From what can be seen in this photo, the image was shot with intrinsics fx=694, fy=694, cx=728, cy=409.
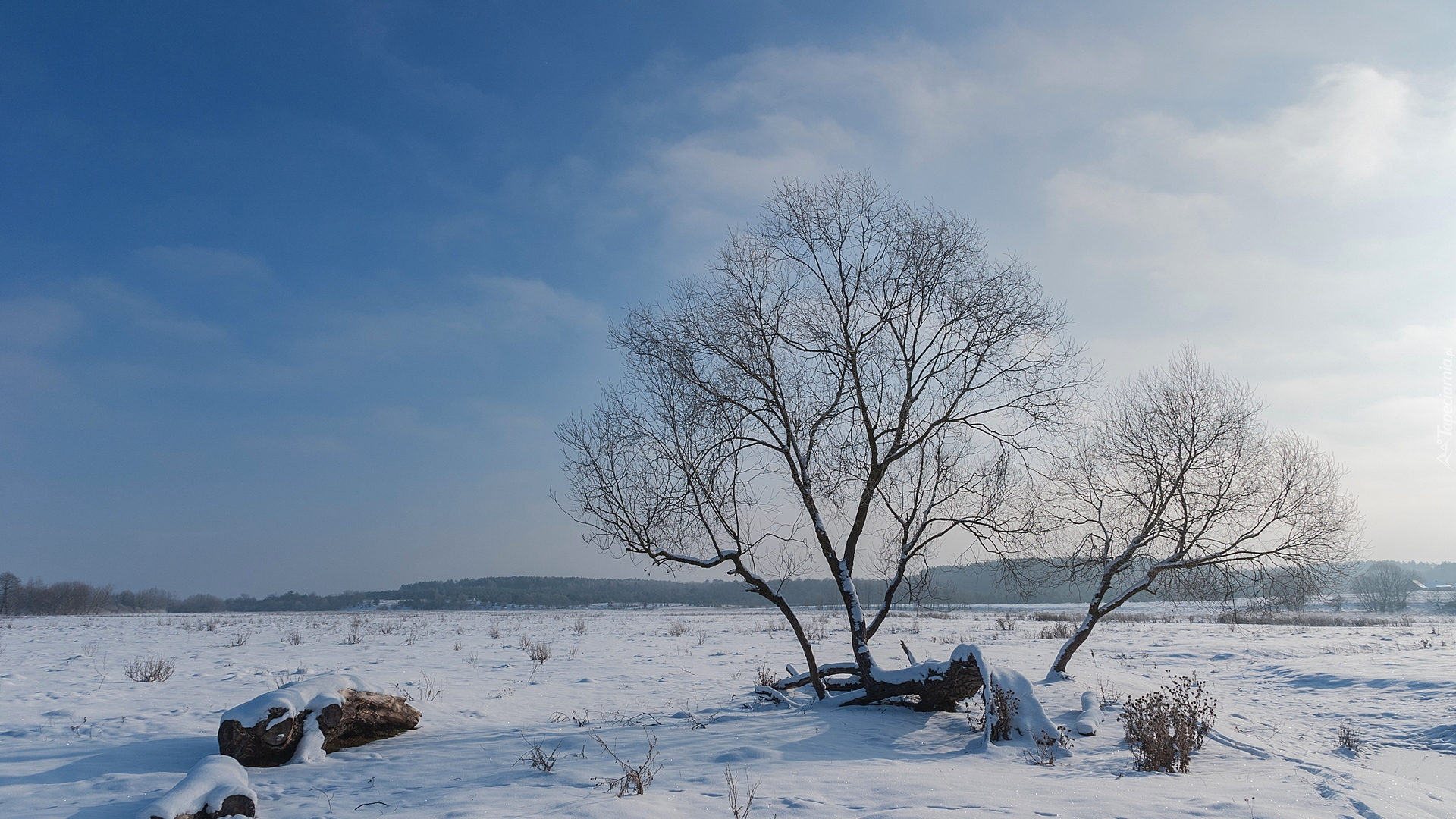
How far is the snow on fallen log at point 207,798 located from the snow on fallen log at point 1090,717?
9970 millimetres

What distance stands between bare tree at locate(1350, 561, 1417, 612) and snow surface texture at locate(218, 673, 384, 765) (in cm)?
9625

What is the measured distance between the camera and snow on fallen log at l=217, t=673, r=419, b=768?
7363 millimetres

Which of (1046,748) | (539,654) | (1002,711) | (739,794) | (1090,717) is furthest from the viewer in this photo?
(539,654)

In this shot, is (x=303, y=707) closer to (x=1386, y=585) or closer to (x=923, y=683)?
(x=923, y=683)

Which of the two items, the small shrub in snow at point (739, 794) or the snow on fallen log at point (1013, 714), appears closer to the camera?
the small shrub in snow at point (739, 794)

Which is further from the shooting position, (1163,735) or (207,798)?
(1163,735)

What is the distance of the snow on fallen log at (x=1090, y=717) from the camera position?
9859 millimetres

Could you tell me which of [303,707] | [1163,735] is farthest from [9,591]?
[1163,735]

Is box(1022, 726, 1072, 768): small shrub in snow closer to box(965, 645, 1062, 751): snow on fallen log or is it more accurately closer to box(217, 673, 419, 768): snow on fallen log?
box(965, 645, 1062, 751): snow on fallen log

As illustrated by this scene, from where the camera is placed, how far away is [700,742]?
8.73 m

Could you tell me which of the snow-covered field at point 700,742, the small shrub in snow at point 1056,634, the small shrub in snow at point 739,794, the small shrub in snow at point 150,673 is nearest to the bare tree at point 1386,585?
the small shrub in snow at point 1056,634

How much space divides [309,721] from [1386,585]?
401ft

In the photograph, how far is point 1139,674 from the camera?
15.9 meters

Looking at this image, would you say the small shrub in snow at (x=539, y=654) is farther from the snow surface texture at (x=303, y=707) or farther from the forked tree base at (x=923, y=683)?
the snow surface texture at (x=303, y=707)
